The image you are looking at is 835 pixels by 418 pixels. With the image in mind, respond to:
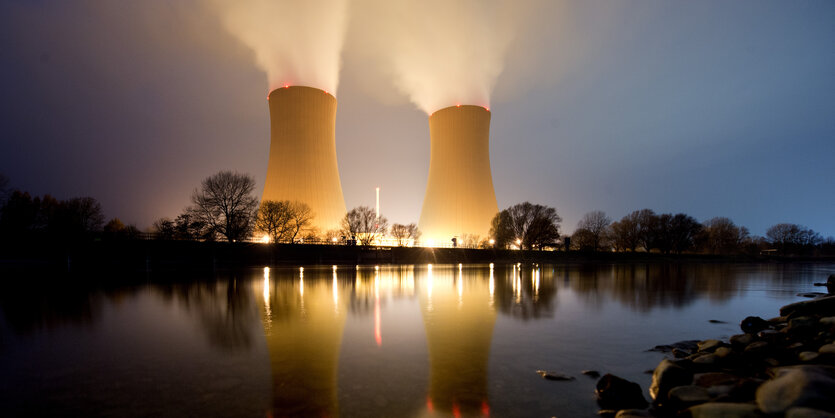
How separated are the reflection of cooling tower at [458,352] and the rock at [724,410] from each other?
1422mm

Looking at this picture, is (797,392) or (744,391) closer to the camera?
(797,392)

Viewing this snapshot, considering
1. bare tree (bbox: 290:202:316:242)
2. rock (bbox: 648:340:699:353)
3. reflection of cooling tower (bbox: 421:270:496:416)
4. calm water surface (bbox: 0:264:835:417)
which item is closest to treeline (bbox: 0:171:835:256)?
bare tree (bbox: 290:202:316:242)

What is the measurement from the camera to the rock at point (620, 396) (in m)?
2.90

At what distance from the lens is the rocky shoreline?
2.52 metres

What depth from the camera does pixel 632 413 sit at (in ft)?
8.69

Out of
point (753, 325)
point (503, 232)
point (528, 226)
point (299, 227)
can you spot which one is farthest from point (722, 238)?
point (753, 325)

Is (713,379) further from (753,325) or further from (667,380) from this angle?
(753,325)

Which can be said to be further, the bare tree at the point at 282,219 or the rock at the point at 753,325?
the bare tree at the point at 282,219

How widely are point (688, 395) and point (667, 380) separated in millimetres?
266

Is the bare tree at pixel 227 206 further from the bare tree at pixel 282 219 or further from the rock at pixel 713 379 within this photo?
the rock at pixel 713 379

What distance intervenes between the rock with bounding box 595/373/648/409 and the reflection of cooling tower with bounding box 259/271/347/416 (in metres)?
2.08

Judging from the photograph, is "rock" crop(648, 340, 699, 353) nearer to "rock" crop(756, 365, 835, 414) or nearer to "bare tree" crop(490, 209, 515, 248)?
"rock" crop(756, 365, 835, 414)

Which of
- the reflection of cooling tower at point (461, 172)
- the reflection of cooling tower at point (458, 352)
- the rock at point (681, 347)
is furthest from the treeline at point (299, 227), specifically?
the rock at point (681, 347)

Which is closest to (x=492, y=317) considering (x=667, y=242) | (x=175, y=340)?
(x=175, y=340)
